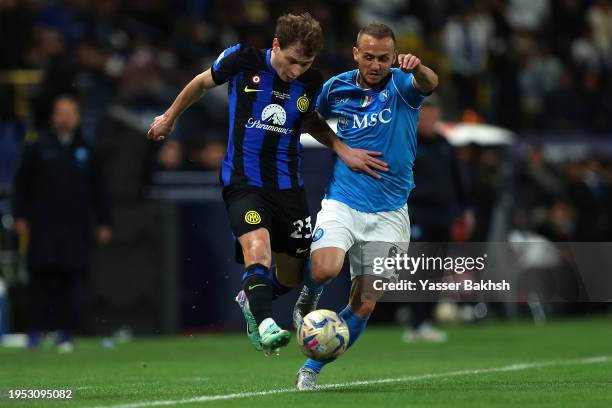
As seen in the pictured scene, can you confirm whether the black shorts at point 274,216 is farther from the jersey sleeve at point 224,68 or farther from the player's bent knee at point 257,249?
the jersey sleeve at point 224,68

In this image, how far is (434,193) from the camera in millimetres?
15352

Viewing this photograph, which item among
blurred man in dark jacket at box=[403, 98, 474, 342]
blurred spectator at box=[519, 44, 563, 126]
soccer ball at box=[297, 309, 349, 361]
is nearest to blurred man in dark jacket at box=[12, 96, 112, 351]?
blurred man in dark jacket at box=[403, 98, 474, 342]

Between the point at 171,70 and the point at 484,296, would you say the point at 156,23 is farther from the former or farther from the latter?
the point at 484,296

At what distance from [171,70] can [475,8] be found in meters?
7.46

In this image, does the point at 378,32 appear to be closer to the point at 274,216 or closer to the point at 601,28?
the point at 274,216

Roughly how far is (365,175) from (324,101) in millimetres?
616

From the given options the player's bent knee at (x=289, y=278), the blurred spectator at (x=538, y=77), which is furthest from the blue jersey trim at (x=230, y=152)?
the blurred spectator at (x=538, y=77)

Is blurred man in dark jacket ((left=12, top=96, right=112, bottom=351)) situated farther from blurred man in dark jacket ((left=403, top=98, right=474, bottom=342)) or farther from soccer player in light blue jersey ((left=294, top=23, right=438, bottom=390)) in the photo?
soccer player in light blue jersey ((left=294, top=23, right=438, bottom=390))

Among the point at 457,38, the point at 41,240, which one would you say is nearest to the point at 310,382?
the point at 41,240

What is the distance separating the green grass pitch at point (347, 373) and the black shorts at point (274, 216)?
95cm

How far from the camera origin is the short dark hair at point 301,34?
8.66 m

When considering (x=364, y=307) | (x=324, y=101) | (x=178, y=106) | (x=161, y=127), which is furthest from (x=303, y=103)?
(x=364, y=307)

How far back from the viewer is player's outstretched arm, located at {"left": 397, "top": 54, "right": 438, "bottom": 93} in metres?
8.56

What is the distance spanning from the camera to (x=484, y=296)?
35.8 ft
